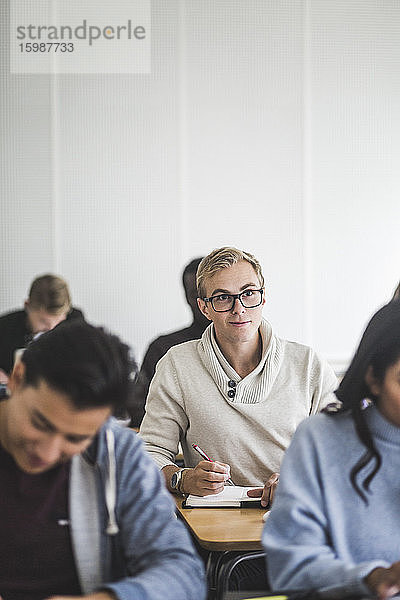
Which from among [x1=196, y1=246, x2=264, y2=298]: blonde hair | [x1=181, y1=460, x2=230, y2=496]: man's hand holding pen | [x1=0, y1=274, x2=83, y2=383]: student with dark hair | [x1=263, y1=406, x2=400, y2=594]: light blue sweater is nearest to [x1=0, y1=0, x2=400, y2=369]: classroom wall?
[x1=0, y1=274, x2=83, y2=383]: student with dark hair

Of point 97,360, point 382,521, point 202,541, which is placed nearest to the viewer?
point 97,360

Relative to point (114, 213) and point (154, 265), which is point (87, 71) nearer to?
point (114, 213)

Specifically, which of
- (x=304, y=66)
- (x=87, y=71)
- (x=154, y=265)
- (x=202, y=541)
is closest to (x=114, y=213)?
(x=154, y=265)

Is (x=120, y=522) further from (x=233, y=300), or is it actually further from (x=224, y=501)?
(x=233, y=300)

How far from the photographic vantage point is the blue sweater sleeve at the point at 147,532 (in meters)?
1.55

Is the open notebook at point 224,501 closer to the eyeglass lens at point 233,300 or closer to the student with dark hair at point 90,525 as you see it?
the eyeglass lens at point 233,300

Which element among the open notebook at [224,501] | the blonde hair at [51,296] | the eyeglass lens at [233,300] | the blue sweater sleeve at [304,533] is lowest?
the open notebook at [224,501]

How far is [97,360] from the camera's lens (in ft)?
4.58

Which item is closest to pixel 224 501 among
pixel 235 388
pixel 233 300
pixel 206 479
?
pixel 206 479

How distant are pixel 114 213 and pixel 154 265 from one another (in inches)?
16.2

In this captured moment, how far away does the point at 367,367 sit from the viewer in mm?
1684

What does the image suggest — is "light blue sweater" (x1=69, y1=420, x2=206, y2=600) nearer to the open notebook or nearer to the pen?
the open notebook

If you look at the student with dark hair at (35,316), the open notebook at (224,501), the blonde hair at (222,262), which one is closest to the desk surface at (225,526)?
the open notebook at (224,501)

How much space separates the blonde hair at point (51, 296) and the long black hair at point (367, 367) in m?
2.92
